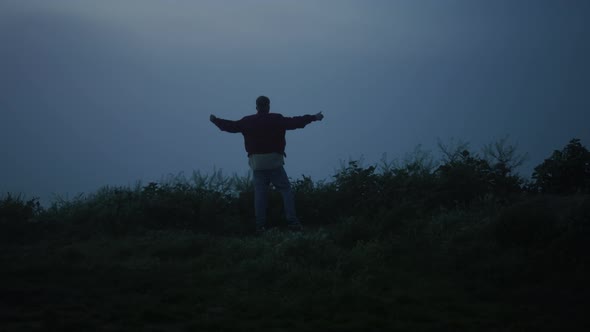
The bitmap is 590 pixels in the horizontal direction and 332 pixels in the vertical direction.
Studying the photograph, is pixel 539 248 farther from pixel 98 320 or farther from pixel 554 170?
pixel 98 320

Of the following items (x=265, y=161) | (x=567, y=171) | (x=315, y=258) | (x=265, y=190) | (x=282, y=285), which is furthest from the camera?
(x=567, y=171)

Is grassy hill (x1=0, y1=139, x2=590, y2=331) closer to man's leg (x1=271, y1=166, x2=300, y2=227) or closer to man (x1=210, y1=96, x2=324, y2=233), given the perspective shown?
man's leg (x1=271, y1=166, x2=300, y2=227)

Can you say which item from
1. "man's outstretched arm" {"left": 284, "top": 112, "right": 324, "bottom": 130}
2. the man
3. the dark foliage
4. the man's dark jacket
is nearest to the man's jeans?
the man

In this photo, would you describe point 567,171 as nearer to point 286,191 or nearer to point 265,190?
point 286,191

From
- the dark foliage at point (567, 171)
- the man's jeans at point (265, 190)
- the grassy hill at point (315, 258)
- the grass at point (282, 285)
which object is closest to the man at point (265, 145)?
the man's jeans at point (265, 190)

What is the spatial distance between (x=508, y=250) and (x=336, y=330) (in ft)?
10.1

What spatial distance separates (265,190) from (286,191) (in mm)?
339

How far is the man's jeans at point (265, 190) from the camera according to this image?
30.3 feet

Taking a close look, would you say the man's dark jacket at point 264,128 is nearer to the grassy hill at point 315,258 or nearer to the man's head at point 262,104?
the man's head at point 262,104

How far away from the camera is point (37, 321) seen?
482cm

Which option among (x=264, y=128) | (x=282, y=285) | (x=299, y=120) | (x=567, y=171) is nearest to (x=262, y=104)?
(x=264, y=128)

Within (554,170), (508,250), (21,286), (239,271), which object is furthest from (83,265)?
(554,170)

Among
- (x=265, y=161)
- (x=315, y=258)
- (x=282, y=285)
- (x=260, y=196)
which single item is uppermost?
(x=265, y=161)

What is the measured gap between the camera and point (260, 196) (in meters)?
9.34
